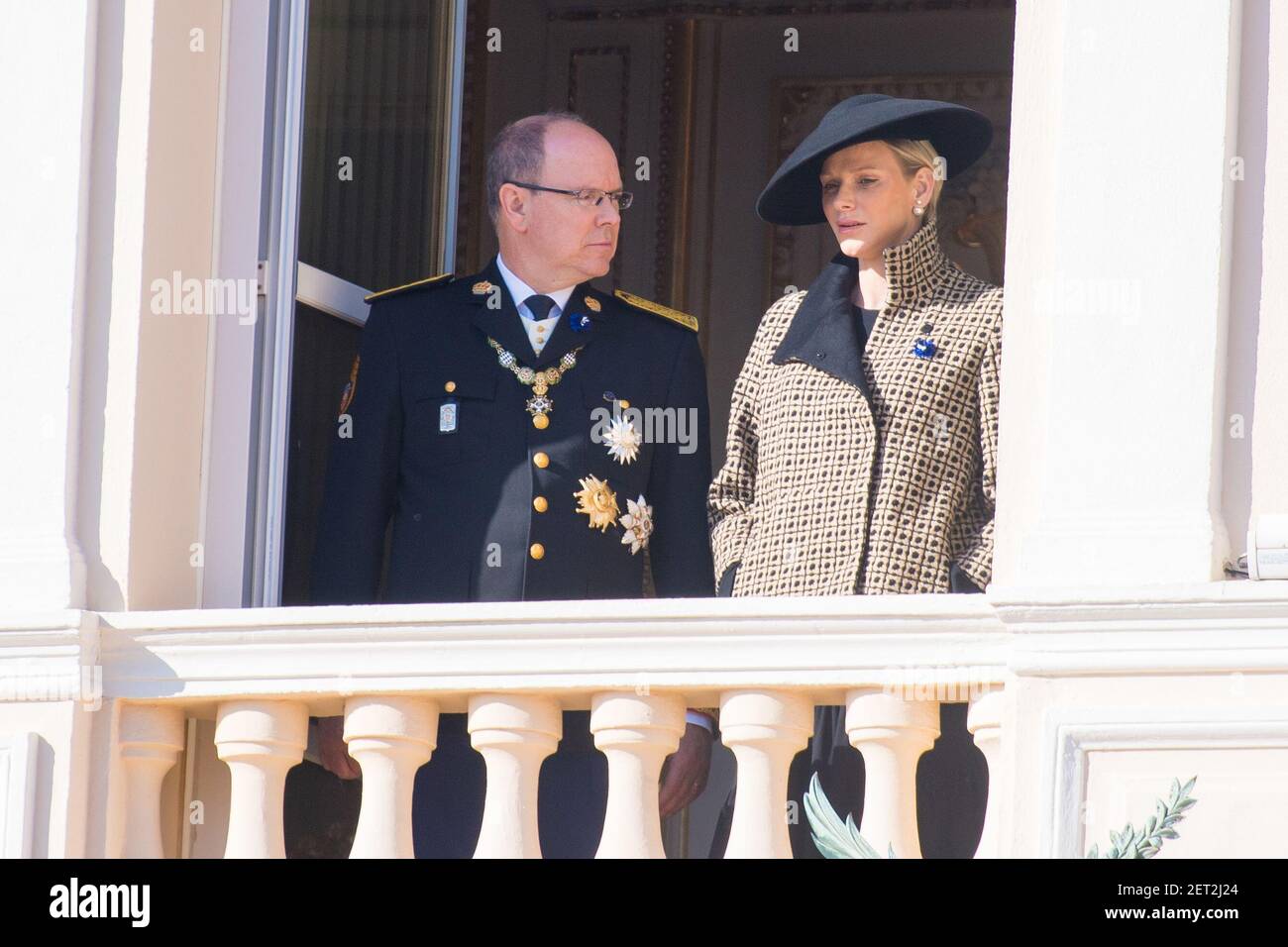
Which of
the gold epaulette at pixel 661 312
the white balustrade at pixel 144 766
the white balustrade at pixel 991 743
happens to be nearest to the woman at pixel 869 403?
the gold epaulette at pixel 661 312

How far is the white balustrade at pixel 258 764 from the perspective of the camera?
4816 mm

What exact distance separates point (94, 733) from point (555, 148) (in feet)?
4.71

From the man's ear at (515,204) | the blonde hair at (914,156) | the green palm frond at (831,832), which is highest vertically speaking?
the blonde hair at (914,156)

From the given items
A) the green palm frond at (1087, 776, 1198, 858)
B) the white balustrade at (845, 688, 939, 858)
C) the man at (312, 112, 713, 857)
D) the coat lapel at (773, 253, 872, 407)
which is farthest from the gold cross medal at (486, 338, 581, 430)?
the green palm frond at (1087, 776, 1198, 858)

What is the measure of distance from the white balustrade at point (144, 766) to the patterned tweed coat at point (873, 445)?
1.02 metres

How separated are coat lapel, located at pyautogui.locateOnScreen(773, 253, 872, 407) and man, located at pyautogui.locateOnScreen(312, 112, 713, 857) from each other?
369 millimetres

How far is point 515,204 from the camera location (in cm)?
552

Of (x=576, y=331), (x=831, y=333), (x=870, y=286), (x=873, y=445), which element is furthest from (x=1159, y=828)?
(x=576, y=331)

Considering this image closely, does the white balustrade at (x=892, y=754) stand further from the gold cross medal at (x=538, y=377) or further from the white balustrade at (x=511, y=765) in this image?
the gold cross medal at (x=538, y=377)

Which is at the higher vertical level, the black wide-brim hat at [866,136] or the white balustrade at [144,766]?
the black wide-brim hat at [866,136]

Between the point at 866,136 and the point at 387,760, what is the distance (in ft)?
4.53

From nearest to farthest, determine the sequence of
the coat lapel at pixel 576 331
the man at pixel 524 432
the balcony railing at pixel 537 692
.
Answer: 1. the balcony railing at pixel 537 692
2. the man at pixel 524 432
3. the coat lapel at pixel 576 331

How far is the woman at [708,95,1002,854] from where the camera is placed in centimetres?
495

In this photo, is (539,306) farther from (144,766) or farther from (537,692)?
(144,766)
